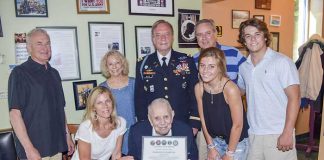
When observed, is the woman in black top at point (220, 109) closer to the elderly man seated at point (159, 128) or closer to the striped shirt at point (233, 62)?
the elderly man seated at point (159, 128)

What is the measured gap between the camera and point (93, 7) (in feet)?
9.40

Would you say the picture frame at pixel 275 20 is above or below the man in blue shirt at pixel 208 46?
above

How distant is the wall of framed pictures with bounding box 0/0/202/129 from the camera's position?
2.57 m

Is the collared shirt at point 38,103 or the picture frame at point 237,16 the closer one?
the collared shirt at point 38,103

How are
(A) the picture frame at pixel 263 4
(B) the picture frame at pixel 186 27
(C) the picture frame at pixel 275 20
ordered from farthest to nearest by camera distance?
1. (C) the picture frame at pixel 275 20
2. (A) the picture frame at pixel 263 4
3. (B) the picture frame at pixel 186 27

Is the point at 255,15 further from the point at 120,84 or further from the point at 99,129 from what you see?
the point at 99,129

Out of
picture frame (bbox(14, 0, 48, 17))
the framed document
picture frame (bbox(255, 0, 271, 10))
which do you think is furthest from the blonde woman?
picture frame (bbox(255, 0, 271, 10))

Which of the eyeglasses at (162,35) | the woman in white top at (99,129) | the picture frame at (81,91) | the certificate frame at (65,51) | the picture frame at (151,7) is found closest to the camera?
→ the woman in white top at (99,129)

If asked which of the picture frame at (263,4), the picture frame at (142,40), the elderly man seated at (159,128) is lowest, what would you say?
the elderly man seated at (159,128)

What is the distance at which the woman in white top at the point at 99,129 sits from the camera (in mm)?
2217

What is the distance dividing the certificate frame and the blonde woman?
1.49ft

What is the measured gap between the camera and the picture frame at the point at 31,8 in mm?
2576

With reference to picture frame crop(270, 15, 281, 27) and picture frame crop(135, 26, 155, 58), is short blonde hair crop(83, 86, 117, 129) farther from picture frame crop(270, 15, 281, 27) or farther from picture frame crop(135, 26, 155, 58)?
picture frame crop(270, 15, 281, 27)

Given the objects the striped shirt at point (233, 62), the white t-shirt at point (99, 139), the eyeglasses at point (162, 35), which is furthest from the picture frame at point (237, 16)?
the white t-shirt at point (99, 139)
